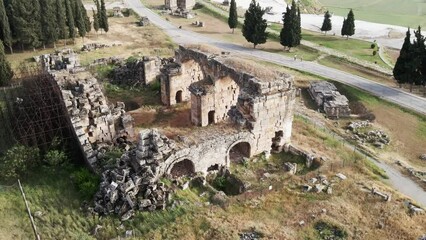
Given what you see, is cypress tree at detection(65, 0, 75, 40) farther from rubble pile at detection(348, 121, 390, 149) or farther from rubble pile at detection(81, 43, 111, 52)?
rubble pile at detection(348, 121, 390, 149)

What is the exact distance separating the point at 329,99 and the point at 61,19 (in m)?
35.6

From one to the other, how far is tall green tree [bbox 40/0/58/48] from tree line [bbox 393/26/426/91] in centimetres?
4202

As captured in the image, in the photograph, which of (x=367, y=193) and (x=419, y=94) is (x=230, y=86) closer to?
(x=367, y=193)

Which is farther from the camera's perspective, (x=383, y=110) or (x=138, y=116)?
(x=383, y=110)

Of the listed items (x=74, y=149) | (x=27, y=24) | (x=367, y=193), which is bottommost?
(x=367, y=193)

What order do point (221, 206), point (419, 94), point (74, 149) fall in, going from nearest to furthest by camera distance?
point (221, 206) < point (74, 149) < point (419, 94)

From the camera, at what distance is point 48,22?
175 feet

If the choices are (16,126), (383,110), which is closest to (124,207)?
(16,126)

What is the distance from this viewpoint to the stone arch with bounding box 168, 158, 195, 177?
94.6 ft

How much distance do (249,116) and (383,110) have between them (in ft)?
60.6

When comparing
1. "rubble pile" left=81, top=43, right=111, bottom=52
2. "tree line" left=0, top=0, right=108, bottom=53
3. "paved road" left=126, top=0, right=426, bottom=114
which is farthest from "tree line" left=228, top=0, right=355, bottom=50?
"tree line" left=0, top=0, right=108, bottom=53

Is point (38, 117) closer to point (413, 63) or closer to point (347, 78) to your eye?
point (347, 78)

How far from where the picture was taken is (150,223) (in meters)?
24.3

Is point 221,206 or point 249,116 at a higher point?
point 249,116
